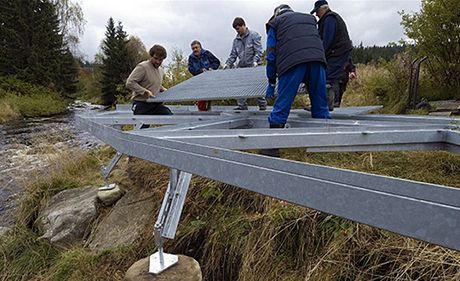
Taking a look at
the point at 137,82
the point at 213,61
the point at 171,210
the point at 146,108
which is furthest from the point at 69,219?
the point at 213,61

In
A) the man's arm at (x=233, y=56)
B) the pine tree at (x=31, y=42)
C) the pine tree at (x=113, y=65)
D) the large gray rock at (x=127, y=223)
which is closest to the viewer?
the large gray rock at (x=127, y=223)

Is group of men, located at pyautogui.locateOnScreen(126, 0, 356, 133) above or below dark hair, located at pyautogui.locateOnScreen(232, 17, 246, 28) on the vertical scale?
below

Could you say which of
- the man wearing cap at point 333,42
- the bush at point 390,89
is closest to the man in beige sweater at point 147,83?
the man wearing cap at point 333,42

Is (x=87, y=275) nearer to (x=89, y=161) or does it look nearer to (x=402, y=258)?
(x=402, y=258)

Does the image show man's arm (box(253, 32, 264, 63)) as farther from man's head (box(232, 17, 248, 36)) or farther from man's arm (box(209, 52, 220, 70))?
man's arm (box(209, 52, 220, 70))

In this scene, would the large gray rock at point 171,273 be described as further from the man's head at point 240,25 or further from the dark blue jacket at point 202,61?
the dark blue jacket at point 202,61

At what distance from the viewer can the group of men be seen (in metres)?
3.33

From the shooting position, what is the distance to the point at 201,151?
52.3 inches

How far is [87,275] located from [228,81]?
103 inches

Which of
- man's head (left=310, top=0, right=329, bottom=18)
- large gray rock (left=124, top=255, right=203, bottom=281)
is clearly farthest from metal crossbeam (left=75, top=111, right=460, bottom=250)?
man's head (left=310, top=0, right=329, bottom=18)

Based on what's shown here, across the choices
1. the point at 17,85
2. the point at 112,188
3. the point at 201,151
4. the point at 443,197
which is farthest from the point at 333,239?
the point at 17,85

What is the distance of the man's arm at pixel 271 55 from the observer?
347cm

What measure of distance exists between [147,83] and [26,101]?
2172 centimetres

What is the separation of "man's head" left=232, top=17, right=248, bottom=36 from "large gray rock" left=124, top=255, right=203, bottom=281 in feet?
15.2
